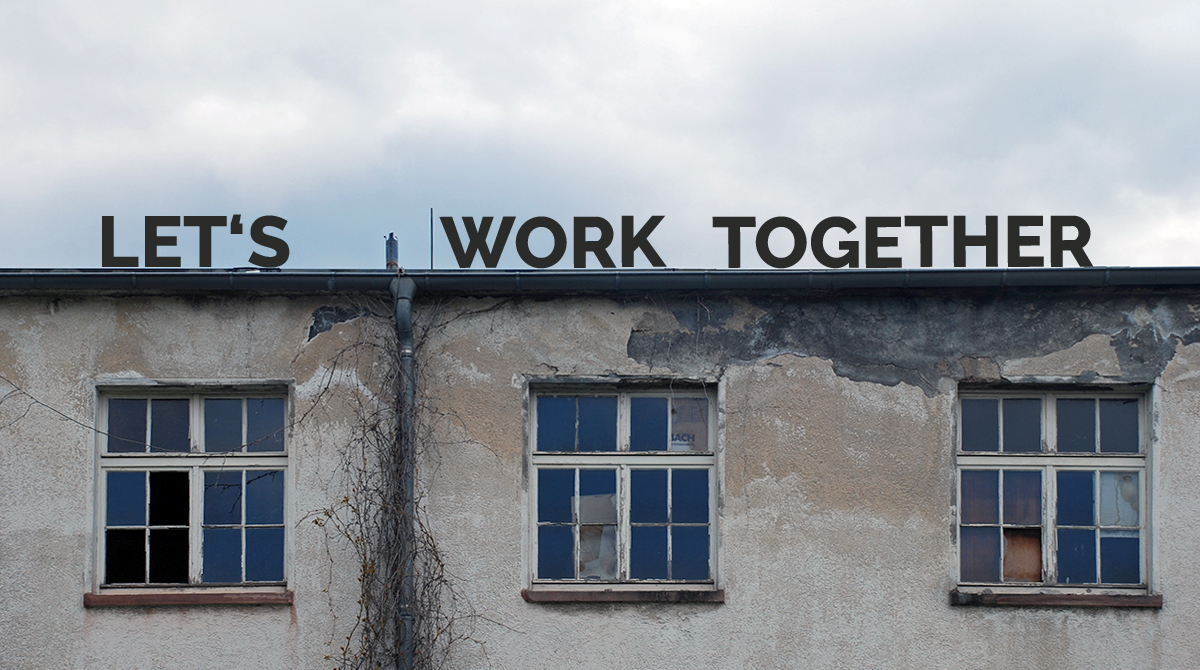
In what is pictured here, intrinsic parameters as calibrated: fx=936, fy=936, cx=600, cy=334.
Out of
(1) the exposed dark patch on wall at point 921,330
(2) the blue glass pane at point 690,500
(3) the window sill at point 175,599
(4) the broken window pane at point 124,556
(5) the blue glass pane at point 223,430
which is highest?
(1) the exposed dark patch on wall at point 921,330

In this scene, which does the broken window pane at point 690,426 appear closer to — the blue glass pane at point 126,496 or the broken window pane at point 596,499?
the broken window pane at point 596,499

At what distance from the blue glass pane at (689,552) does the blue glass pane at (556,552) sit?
0.62 metres

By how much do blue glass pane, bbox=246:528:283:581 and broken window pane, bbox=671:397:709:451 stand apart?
247 centimetres

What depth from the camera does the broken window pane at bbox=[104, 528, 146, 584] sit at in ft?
18.4

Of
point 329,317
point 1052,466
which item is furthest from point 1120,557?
point 329,317

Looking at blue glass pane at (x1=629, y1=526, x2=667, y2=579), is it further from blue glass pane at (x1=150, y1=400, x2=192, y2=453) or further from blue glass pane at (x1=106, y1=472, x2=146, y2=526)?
blue glass pane at (x1=106, y1=472, x2=146, y2=526)

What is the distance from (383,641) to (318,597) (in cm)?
48

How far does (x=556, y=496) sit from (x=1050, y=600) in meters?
2.95

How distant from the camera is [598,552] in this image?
18.6 feet

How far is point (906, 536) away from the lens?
5.52 m

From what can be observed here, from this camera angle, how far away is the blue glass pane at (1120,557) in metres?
5.61

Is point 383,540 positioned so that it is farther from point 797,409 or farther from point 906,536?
point 906,536

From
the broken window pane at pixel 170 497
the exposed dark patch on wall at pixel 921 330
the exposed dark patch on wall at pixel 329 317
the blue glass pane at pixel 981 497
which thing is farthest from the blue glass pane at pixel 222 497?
the blue glass pane at pixel 981 497

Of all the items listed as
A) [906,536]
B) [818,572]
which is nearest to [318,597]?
[818,572]
